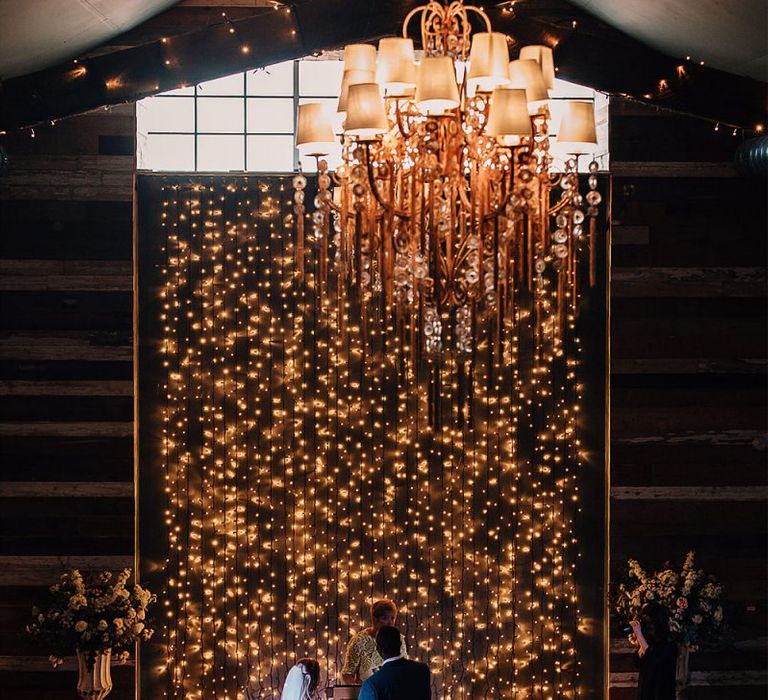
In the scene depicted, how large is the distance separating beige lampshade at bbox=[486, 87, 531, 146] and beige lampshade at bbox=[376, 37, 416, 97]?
43 cm

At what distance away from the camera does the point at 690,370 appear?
7023mm

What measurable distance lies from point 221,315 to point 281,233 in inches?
26.3

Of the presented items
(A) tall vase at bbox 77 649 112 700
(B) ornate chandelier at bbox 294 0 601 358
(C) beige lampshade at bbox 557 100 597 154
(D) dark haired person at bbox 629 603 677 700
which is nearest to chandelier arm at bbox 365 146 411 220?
(B) ornate chandelier at bbox 294 0 601 358

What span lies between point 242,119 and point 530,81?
3222mm

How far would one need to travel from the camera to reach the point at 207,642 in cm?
692

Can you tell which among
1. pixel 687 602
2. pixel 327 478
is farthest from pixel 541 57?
pixel 687 602

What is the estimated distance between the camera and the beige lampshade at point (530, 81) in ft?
14.6

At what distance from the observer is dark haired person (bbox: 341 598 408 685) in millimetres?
6363

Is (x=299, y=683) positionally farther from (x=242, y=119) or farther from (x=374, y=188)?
(x=242, y=119)

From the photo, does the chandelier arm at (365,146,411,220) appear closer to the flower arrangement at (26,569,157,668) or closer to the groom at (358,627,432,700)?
the groom at (358,627,432,700)

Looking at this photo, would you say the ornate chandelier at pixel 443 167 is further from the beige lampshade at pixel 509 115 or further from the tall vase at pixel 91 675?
the tall vase at pixel 91 675

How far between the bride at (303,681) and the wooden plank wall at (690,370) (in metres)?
2.03

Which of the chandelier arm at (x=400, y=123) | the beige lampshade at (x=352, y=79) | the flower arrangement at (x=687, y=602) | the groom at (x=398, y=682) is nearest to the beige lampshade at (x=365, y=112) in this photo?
the chandelier arm at (x=400, y=123)

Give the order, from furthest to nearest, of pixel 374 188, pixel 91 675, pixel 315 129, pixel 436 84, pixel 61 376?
pixel 61 376, pixel 91 675, pixel 315 129, pixel 374 188, pixel 436 84
